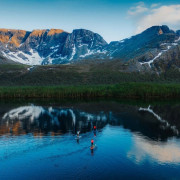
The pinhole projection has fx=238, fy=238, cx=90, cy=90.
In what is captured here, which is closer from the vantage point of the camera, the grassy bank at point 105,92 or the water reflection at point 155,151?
the water reflection at point 155,151

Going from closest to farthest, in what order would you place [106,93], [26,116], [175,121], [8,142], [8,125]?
1. [8,142]
2. [8,125]
3. [175,121]
4. [26,116]
5. [106,93]

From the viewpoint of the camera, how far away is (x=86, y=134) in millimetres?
47188

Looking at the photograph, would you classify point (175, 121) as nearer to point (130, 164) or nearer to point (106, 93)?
point (130, 164)

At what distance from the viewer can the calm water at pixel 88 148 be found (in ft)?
97.7

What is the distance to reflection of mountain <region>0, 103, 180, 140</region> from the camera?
5050 cm

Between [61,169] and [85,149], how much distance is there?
8.09 m

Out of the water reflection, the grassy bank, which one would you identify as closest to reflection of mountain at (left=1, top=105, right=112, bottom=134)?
the water reflection

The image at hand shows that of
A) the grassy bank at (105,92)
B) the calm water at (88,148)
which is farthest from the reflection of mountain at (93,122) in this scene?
the grassy bank at (105,92)

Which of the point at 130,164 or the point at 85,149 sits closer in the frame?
the point at 130,164

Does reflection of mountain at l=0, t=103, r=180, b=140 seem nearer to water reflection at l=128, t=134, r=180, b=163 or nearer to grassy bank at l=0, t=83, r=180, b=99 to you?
water reflection at l=128, t=134, r=180, b=163

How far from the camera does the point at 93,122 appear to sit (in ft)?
194

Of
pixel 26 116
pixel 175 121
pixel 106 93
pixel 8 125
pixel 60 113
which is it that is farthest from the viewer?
pixel 106 93

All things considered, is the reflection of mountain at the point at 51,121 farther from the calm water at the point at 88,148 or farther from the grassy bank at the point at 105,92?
the grassy bank at the point at 105,92

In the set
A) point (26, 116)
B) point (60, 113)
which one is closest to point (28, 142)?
point (26, 116)
